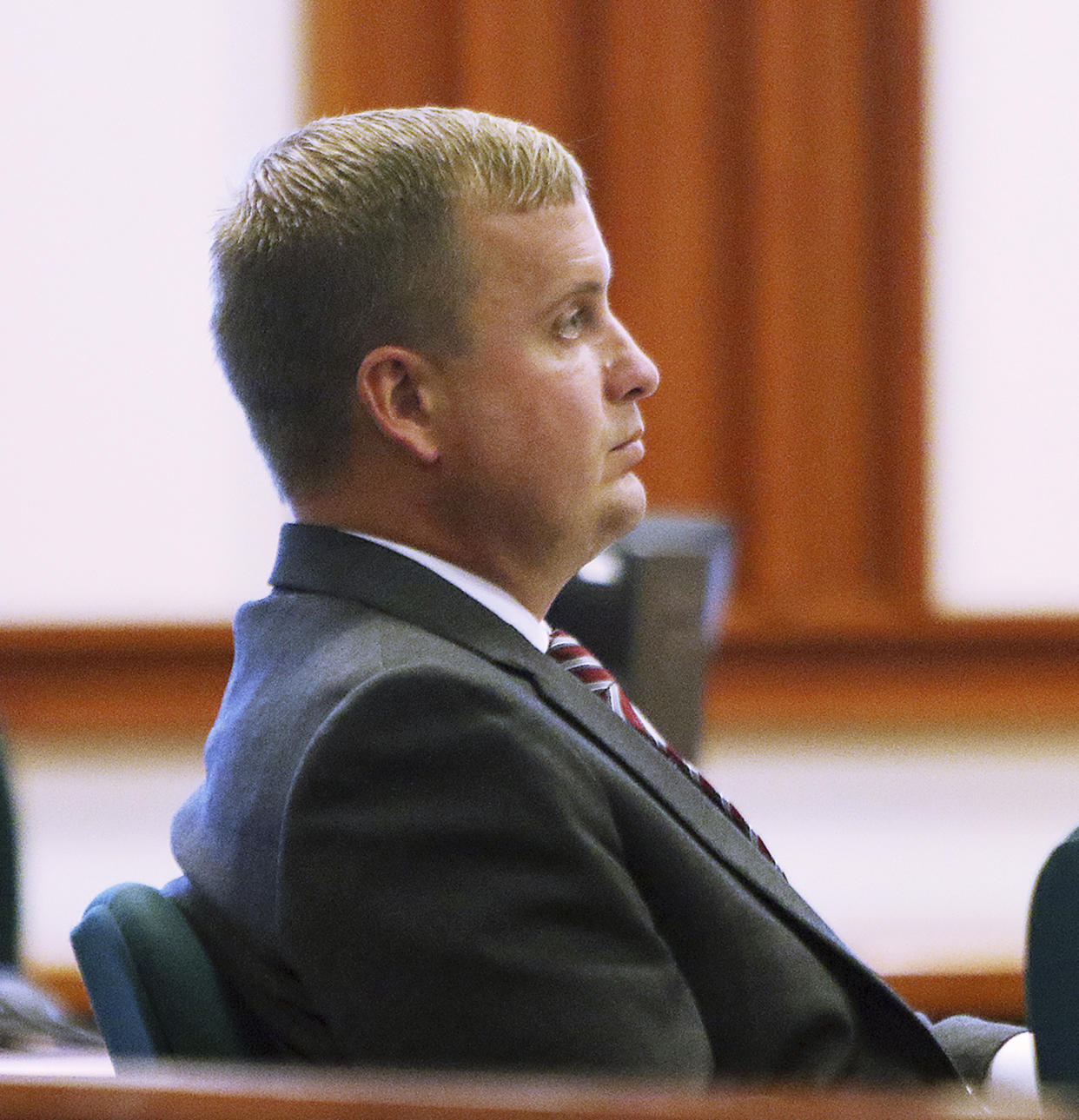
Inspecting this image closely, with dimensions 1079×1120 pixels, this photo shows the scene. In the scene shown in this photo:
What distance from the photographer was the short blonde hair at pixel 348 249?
1232mm

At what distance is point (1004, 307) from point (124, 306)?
179cm

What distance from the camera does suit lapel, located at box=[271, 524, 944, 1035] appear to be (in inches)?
44.9

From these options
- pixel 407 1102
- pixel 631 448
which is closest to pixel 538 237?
pixel 631 448

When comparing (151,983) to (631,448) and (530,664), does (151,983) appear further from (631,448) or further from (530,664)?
(631,448)

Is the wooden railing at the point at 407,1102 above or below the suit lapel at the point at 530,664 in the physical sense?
above

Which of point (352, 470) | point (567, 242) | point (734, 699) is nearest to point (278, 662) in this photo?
point (352, 470)

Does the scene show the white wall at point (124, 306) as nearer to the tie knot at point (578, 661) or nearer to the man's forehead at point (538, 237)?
the tie knot at point (578, 661)

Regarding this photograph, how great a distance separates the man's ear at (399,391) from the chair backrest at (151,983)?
0.40m

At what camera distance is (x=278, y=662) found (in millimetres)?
1170

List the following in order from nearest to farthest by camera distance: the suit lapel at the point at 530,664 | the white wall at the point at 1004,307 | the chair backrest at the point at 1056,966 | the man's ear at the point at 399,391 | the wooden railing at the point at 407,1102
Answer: the wooden railing at the point at 407,1102 < the chair backrest at the point at 1056,966 < the suit lapel at the point at 530,664 < the man's ear at the point at 399,391 < the white wall at the point at 1004,307

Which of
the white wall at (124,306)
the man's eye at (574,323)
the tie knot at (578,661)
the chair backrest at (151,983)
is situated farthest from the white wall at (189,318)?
the chair backrest at (151,983)

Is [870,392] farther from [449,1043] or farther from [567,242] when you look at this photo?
[449,1043]

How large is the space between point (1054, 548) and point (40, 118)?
7.31 ft

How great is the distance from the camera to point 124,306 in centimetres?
318
